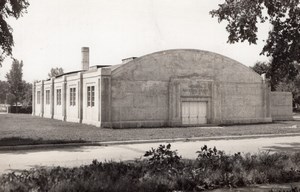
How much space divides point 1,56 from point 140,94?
501 inches

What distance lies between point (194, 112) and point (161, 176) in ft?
72.2

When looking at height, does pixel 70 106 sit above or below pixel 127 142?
above

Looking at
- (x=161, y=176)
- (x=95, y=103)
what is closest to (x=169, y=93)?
(x=95, y=103)

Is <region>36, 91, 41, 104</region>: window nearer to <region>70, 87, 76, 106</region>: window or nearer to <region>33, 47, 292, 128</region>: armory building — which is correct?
<region>33, 47, 292, 128</region>: armory building

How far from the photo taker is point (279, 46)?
15047 mm

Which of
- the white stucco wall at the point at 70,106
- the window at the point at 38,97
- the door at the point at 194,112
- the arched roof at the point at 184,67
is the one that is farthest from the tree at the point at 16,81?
the door at the point at 194,112

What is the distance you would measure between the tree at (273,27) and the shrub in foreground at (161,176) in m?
6.14

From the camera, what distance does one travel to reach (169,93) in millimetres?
29125

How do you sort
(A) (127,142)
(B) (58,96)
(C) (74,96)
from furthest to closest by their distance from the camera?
(B) (58,96) < (C) (74,96) < (A) (127,142)

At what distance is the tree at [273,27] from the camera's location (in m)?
14.8

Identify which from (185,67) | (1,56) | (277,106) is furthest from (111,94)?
(277,106)

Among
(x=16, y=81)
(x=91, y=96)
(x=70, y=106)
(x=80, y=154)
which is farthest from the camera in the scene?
(x=16, y=81)

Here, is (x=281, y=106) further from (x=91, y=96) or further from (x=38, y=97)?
(x=38, y=97)

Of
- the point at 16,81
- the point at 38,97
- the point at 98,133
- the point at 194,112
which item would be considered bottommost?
the point at 98,133
